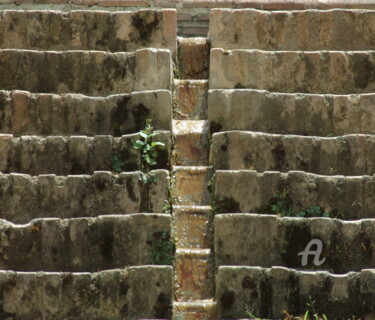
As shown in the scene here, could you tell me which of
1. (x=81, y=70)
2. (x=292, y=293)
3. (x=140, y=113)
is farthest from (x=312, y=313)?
(x=81, y=70)

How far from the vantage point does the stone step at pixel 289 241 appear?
5.48 meters

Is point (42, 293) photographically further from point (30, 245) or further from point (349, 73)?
point (349, 73)

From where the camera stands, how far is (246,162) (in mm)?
5992

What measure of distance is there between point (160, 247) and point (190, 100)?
1.59 m

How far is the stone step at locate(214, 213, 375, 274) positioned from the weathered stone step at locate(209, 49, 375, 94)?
4.43 feet

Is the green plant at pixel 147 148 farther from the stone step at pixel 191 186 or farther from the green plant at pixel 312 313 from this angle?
the green plant at pixel 312 313

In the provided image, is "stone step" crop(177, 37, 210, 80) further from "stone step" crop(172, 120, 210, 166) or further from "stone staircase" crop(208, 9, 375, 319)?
"stone step" crop(172, 120, 210, 166)

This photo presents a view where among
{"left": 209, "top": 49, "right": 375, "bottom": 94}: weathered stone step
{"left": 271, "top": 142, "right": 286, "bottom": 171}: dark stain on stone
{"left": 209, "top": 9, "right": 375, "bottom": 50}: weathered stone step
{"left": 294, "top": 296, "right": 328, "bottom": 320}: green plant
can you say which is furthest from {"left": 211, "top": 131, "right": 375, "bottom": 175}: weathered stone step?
{"left": 209, "top": 9, "right": 375, "bottom": 50}: weathered stone step

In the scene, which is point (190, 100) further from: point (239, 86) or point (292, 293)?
point (292, 293)

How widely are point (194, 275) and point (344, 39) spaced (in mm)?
2325

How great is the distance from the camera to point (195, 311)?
536cm

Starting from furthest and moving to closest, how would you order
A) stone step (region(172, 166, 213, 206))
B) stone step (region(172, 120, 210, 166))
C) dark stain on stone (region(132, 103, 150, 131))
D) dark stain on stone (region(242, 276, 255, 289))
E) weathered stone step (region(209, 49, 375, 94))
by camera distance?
1. weathered stone step (region(209, 49, 375, 94))
2. stone step (region(172, 120, 210, 166))
3. dark stain on stone (region(132, 103, 150, 131))
4. stone step (region(172, 166, 213, 206))
5. dark stain on stone (region(242, 276, 255, 289))

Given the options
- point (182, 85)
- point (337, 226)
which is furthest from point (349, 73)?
point (337, 226)

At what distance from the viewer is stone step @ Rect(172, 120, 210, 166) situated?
20.7ft
